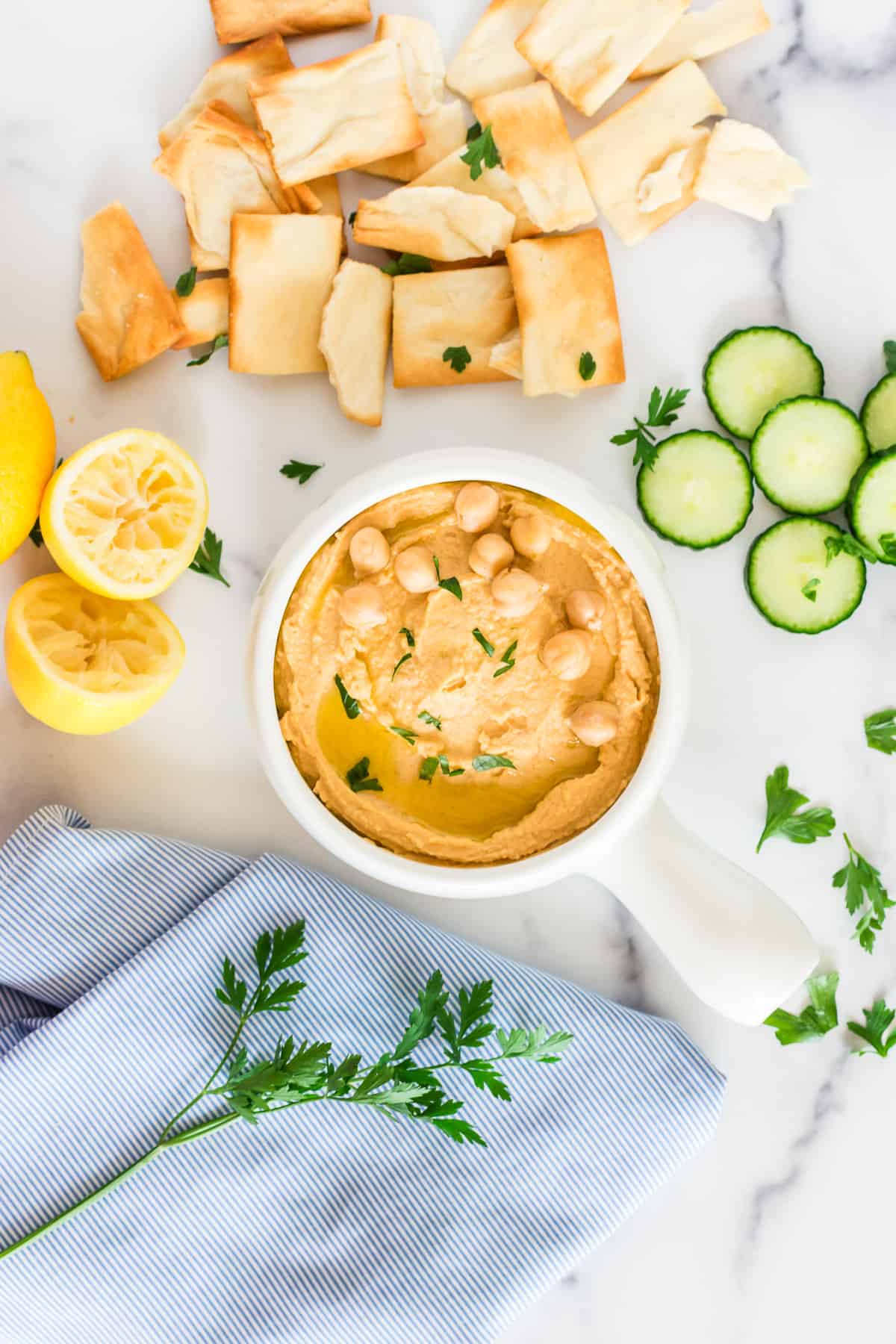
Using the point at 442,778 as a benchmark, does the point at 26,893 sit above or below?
below

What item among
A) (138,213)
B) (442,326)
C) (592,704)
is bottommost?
(592,704)

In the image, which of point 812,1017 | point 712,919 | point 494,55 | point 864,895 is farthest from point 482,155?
point 812,1017

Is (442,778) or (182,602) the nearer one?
(442,778)

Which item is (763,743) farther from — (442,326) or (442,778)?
(442,326)

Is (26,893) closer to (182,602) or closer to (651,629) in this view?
(182,602)

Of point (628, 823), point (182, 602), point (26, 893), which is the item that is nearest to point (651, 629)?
point (628, 823)

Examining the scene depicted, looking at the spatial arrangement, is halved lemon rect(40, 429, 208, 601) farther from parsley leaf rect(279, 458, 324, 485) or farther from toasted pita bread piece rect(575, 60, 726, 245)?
toasted pita bread piece rect(575, 60, 726, 245)

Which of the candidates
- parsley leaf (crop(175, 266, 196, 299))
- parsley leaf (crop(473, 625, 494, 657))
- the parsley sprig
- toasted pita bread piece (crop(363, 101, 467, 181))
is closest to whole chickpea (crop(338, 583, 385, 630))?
parsley leaf (crop(473, 625, 494, 657))
